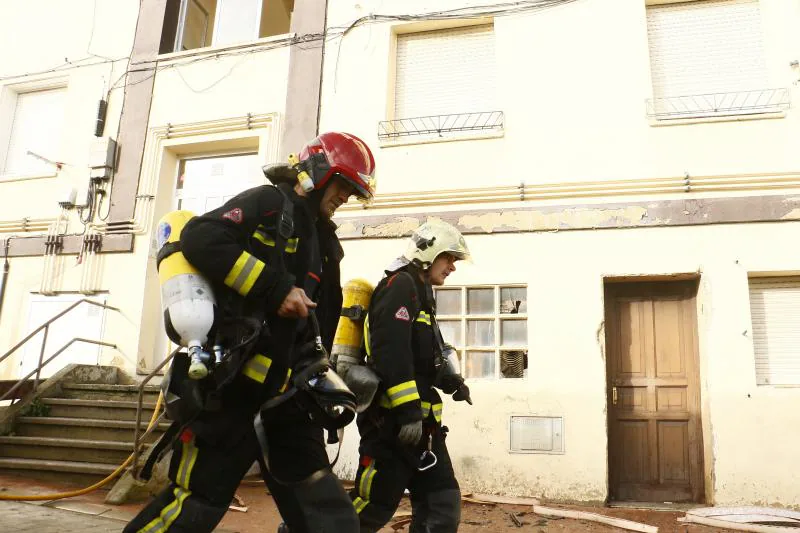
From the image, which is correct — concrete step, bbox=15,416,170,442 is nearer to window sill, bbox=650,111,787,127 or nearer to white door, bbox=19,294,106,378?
white door, bbox=19,294,106,378

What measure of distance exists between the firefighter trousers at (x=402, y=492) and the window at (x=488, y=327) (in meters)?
3.77

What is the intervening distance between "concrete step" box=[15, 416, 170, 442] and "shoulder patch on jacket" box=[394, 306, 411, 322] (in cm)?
462

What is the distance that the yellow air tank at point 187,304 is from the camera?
2.23 m

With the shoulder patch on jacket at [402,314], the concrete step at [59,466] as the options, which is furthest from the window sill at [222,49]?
the shoulder patch on jacket at [402,314]

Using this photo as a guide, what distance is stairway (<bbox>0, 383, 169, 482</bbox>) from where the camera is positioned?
264 inches

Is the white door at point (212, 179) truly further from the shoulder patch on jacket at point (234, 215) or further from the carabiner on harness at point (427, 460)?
the shoulder patch on jacket at point (234, 215)

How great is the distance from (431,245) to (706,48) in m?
5.56

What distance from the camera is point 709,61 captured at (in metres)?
7.39

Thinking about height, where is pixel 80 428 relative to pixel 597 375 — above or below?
below

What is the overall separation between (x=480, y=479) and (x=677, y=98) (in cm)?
492

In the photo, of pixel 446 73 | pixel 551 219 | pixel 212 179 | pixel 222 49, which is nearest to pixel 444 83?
pixel 446 73

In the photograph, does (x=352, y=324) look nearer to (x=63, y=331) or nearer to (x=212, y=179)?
(x=212, y=179)

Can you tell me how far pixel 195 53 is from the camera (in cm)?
939

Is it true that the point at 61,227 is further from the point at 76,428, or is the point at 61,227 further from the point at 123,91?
the point at 76,428
